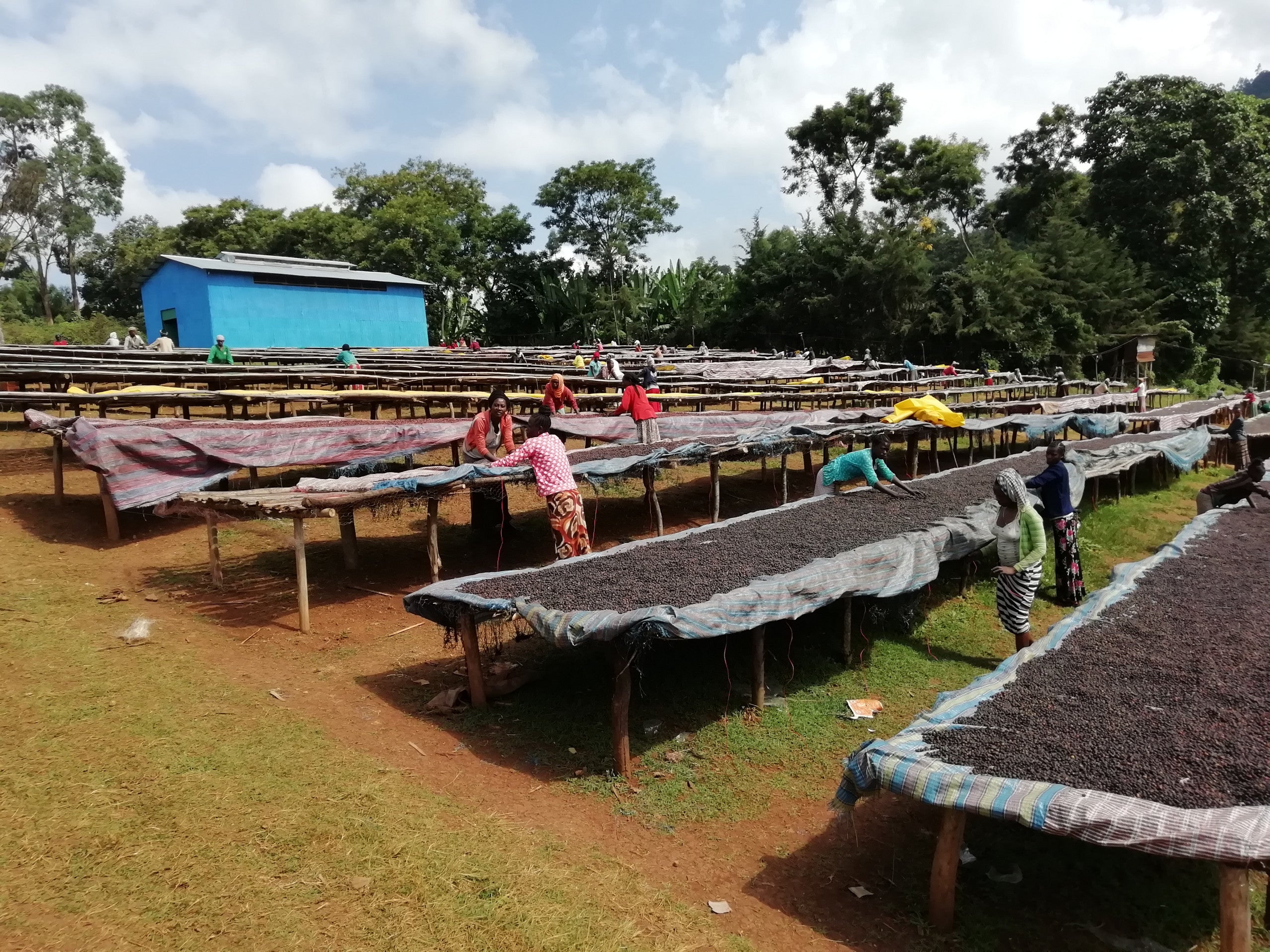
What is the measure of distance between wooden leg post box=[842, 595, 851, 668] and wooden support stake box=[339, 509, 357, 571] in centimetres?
507

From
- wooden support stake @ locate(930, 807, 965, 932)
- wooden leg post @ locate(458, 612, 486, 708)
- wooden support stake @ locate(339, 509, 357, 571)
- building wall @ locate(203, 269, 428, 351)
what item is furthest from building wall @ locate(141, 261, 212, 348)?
wooden support stake @ locate(930, 807, 965, 932)

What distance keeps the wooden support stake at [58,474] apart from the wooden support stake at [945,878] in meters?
9.86

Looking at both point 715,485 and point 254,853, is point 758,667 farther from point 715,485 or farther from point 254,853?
point 715,485

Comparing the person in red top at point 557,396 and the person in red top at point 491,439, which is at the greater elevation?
the person in red top at point 557,396

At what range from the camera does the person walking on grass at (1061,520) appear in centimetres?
715

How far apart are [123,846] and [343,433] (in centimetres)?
656

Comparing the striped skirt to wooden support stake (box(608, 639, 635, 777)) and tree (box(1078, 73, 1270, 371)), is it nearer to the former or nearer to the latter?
wooden support stake (box(608, 639, 635, 777))

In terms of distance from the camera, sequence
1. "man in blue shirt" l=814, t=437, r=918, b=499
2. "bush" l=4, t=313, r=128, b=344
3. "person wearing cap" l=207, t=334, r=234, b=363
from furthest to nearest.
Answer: "bush" l=4, t=313, r=128, b=344
"person wearing cap" l=207, t=334, r=234, b=363
"man in blue shirt" l=814, t=437, r=918, b=499

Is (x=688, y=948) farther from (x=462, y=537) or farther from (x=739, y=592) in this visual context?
(x=462, y=537)

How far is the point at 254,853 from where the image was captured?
12.5ft

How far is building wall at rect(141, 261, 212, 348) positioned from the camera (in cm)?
2528

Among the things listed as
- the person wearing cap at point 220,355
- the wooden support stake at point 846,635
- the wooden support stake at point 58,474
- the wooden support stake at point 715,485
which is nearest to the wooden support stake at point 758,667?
the wooden support stake at point 846,635

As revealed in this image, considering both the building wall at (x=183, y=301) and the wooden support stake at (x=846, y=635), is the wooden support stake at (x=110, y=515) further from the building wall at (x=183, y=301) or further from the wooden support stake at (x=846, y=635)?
the building wall at (x=183, y=301)

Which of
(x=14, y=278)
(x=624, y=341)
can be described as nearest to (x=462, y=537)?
(x=624, y=341)
